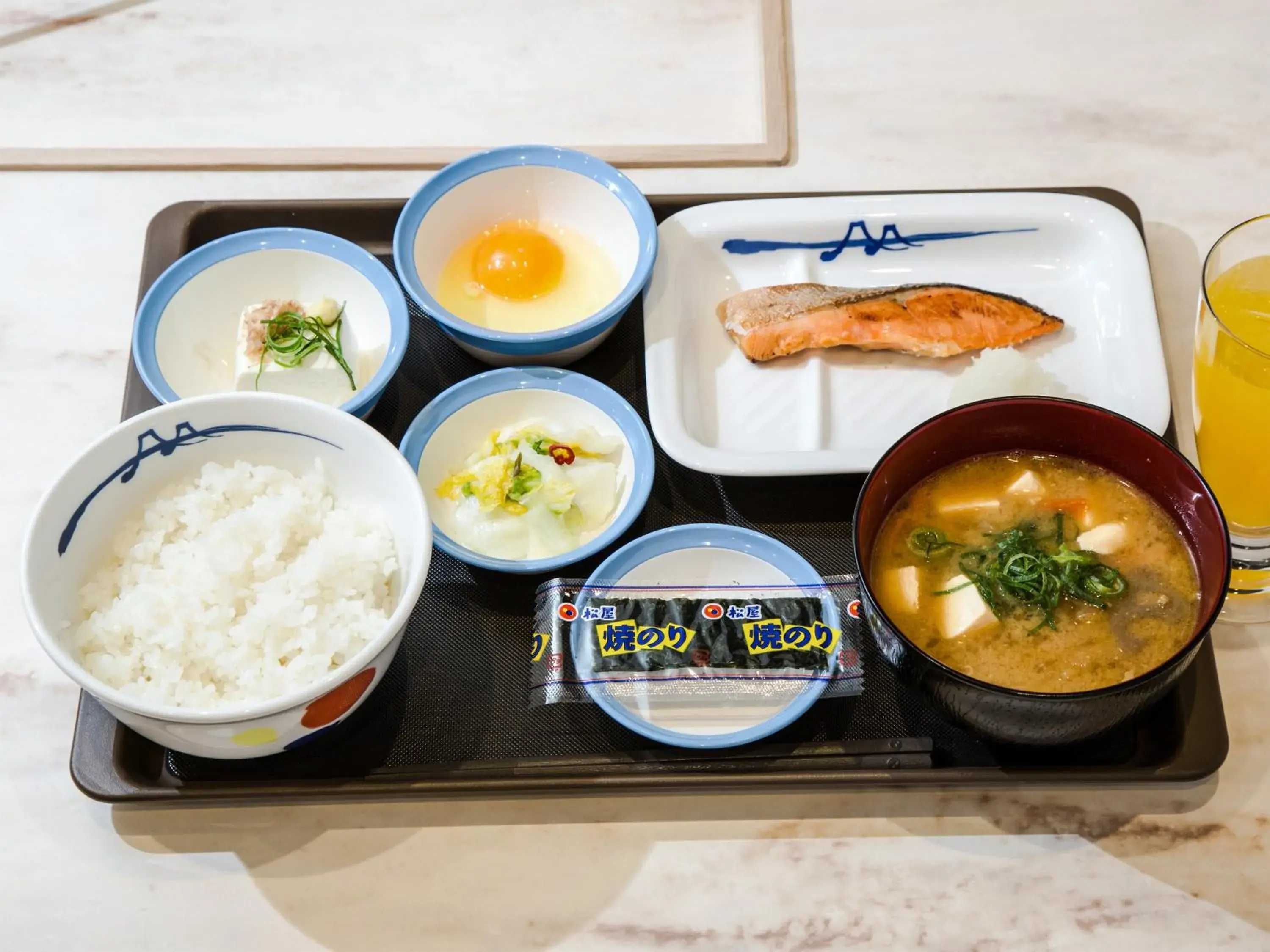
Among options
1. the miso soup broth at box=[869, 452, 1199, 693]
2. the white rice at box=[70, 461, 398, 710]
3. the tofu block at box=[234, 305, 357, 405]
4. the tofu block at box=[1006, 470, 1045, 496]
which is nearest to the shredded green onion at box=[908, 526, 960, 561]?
the miso soup broth at box=[869, 452, 1199, 693]

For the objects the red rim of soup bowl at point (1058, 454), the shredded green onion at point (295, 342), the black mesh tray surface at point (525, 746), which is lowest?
the black mesh tray surface at point (525, 746)

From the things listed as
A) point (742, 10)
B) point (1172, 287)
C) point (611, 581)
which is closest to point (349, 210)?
point (611, 581)

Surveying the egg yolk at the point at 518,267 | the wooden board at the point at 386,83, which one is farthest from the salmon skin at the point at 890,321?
the wooden board at the point at 386,83

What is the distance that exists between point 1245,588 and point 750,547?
0.80 m

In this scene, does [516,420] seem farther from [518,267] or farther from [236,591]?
[236,591]

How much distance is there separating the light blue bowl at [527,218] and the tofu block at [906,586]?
662 millimetres

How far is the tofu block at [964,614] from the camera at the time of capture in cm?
149

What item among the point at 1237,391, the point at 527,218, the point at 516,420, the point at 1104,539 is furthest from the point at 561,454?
the point at 1237,391

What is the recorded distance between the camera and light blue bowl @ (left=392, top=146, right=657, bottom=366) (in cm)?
188

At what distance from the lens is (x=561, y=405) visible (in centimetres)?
188

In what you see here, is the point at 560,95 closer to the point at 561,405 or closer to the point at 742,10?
the point at 742,10

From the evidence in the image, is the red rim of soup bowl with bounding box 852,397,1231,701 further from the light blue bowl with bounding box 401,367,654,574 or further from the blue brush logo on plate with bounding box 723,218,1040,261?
the blue brush logo on plate with bounding box 723,218,1040,261

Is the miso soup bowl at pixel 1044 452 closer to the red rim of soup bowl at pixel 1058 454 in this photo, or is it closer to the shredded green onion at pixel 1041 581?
the red rim of soup bowl at pixel 1058 454

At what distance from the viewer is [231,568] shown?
1530mm
